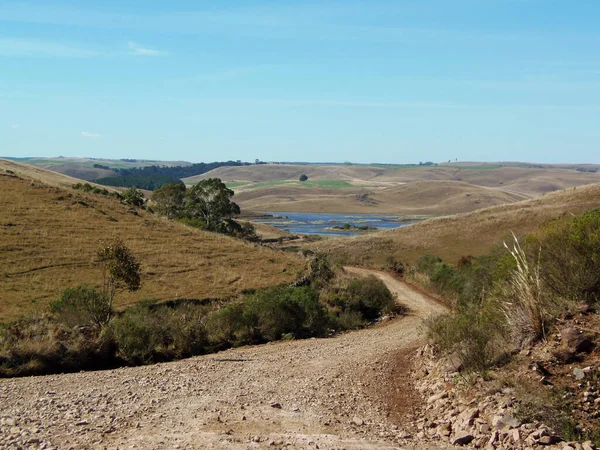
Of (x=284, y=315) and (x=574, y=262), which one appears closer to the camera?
(x=574, y=262)

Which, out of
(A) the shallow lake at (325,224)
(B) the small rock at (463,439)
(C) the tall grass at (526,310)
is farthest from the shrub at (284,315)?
(A) the shallow lake at (325,224)

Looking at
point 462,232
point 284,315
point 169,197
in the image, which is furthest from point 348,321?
point 462,232

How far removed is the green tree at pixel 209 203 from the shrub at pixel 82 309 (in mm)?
41967

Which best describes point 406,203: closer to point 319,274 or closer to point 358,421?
point 319,274

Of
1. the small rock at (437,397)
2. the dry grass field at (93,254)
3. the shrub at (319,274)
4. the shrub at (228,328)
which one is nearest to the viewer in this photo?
the small rock at (437,397)

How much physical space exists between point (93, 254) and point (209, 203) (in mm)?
30638

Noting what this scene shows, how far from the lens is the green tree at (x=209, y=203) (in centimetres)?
6378

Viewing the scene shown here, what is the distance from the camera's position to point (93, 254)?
33.7 m

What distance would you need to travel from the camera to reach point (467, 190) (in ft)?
646

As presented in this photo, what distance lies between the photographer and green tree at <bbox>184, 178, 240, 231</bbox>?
63.8m

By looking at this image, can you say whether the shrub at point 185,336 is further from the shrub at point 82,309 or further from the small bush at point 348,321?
the small bush at point 348,321

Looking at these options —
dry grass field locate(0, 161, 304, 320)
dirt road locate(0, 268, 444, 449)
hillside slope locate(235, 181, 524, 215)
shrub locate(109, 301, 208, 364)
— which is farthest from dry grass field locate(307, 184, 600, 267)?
hillside slope locate(235, 181, 524, 215)

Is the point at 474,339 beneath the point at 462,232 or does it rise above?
above

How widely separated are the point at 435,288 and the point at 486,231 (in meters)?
34.8
